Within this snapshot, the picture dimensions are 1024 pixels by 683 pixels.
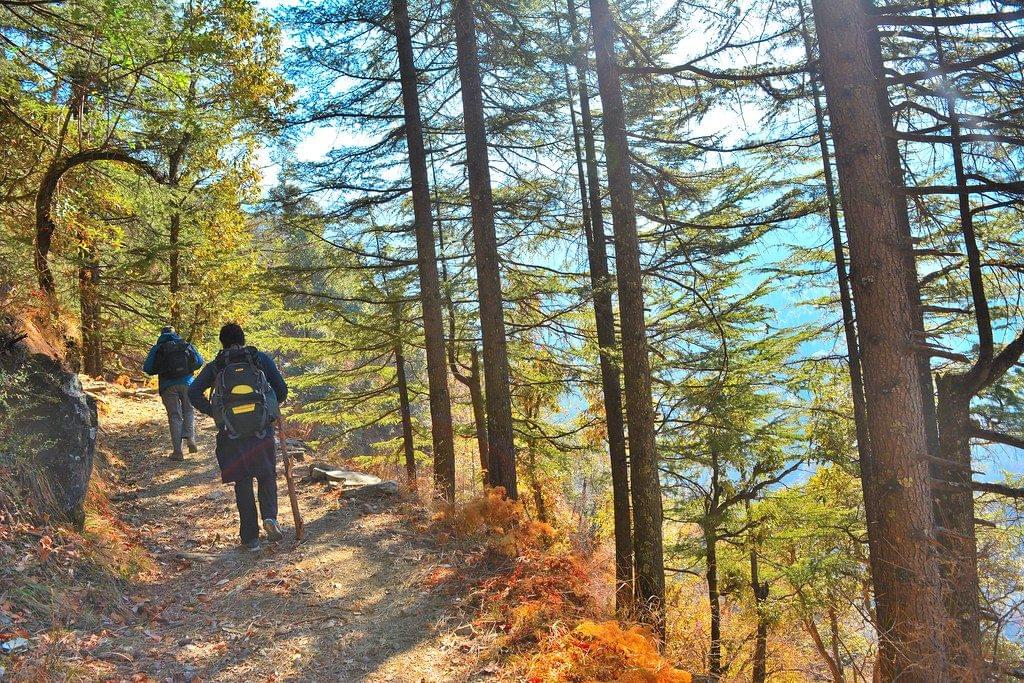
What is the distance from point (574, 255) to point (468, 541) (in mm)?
5501

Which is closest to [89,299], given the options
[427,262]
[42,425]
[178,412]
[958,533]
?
[178,412]

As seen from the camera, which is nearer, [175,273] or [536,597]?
[536,597]

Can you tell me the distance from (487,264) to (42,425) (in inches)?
218

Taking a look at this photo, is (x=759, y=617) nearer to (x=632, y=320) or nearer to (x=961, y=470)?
(x=961, y=470)

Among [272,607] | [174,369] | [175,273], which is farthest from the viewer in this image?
[175,273]

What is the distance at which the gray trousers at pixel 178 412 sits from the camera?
10102mm

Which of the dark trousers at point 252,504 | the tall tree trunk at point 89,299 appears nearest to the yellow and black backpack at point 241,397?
the dark trousers at point 252,504

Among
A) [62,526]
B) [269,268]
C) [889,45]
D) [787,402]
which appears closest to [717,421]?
[787,402]

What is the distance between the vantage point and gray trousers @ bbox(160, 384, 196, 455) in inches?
398

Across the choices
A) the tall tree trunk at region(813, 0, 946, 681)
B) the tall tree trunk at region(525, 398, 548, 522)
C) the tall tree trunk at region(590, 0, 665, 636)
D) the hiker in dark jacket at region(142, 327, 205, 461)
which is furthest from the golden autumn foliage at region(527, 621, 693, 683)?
the hiker in dark jacket at region(142, 327, 205, 461)

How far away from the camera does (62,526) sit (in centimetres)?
534

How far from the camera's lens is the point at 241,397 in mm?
6504

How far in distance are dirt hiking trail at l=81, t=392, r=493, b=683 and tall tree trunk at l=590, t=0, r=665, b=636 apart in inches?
108

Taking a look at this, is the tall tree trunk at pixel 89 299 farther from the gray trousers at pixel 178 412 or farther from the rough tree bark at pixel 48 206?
the gray trousers at pixel 178 412
